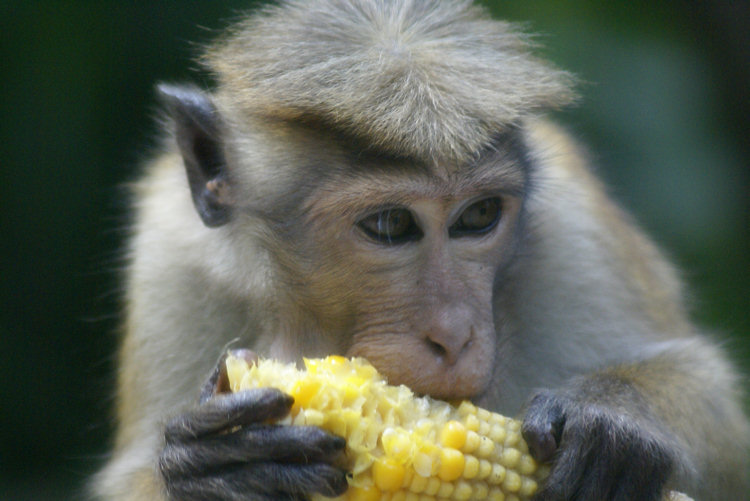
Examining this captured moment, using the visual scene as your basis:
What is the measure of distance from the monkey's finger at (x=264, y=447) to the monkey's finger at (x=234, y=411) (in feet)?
0.12

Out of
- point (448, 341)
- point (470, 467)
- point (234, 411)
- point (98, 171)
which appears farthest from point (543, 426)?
point (98, 171)

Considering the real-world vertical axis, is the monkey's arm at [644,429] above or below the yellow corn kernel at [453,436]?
below

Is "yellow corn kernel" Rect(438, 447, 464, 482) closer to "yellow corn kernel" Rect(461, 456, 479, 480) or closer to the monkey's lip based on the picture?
"yellow corn kernel" Rect(461, 456, 479, 480)

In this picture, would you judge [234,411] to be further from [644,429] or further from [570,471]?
[644,429]

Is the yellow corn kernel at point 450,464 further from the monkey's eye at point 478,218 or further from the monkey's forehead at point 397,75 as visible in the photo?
the monkey's forehead at point 397,75

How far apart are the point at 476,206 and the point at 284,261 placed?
788 mm

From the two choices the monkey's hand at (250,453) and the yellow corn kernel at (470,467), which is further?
the yellow corn kernel at (470,467)

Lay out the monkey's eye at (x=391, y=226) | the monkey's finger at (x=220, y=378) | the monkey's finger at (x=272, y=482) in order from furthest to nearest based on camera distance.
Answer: the monkey's eye at (x=391, y=226) < the monkey's finger at (x=220, y=378) < the monkey's finger at (x=272, y=482)

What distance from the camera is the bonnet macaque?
134 inches

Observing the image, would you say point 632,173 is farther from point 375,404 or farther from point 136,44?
point 375,404

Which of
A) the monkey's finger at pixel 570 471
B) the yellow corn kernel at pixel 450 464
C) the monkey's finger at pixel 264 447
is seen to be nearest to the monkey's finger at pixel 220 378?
the monkey's finger at pixel 264 447

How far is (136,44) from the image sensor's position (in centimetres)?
732

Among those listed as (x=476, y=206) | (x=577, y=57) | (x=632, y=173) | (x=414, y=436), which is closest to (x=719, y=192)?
(x=632, y=173)

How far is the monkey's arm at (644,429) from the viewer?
3393 mm
